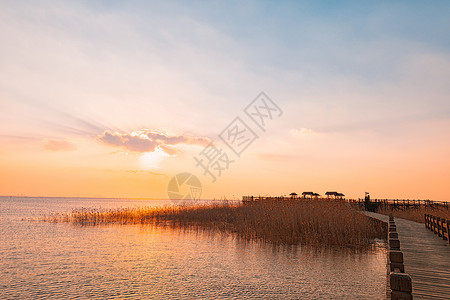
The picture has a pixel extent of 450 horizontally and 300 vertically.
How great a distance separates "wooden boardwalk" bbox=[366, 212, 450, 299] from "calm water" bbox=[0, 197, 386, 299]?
1.49 metres

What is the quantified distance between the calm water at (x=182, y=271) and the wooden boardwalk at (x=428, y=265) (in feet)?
4.88

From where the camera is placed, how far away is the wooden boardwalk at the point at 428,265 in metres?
7.05

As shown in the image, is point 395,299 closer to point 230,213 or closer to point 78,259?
point 78,259

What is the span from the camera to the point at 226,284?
37.8 feet

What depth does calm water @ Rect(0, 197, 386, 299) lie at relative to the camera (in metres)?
10.6

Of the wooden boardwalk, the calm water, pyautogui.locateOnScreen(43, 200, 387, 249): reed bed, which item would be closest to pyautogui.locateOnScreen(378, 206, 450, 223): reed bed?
pyautogui.locateOnScreen(43, 200, 387, 249): reed bed

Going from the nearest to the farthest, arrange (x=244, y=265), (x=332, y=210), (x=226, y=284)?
1. (x=226, y=284)
2. (x=244, y=265)
3. (x=332, y=210)

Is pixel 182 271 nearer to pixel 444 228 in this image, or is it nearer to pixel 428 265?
pixel 428 265

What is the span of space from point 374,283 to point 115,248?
528 inches

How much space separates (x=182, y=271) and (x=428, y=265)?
8.62 m

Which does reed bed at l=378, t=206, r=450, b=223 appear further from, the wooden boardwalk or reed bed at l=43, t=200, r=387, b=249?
the wooden boardwalk

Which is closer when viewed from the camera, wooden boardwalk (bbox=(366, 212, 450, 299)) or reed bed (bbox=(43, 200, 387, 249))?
wooden boardwalk (bbox=(366, 212, 450, 299))

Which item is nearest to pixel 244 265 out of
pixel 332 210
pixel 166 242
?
pixel 166 242

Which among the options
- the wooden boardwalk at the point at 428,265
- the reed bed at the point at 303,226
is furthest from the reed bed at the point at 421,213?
the wooden boardwalk at the point at 428,265
